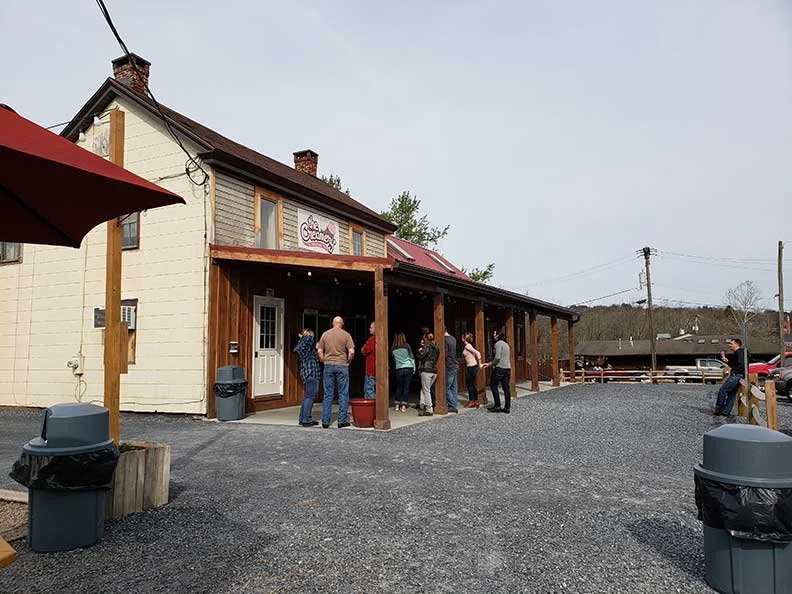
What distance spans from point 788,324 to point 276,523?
8029 cm

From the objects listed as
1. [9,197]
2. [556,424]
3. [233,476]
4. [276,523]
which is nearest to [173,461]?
[233,476]

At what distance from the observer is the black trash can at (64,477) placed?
3.81m

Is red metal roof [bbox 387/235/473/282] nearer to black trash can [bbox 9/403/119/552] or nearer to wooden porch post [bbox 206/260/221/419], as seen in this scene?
wooden porch post [bbox 206/260/221/419]

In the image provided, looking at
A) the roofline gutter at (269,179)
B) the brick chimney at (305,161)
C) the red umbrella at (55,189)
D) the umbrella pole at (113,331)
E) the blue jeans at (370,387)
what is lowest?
the blue jeans at (370,387)

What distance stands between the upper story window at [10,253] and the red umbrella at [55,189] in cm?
1201

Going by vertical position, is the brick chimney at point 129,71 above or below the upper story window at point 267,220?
above

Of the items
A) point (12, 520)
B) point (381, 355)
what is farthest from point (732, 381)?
point (12, 520)

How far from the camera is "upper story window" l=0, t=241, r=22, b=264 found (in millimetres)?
13914

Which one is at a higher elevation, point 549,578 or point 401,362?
point 401,362

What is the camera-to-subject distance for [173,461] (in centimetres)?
688

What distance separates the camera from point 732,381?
36.2 ft

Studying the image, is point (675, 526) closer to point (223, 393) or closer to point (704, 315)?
point (223, 393)

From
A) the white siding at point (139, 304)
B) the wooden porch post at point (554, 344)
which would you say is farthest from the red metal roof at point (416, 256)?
the white siding at point (139, 304)

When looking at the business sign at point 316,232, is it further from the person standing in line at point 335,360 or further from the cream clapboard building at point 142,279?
the person standing in line at point 335,360
